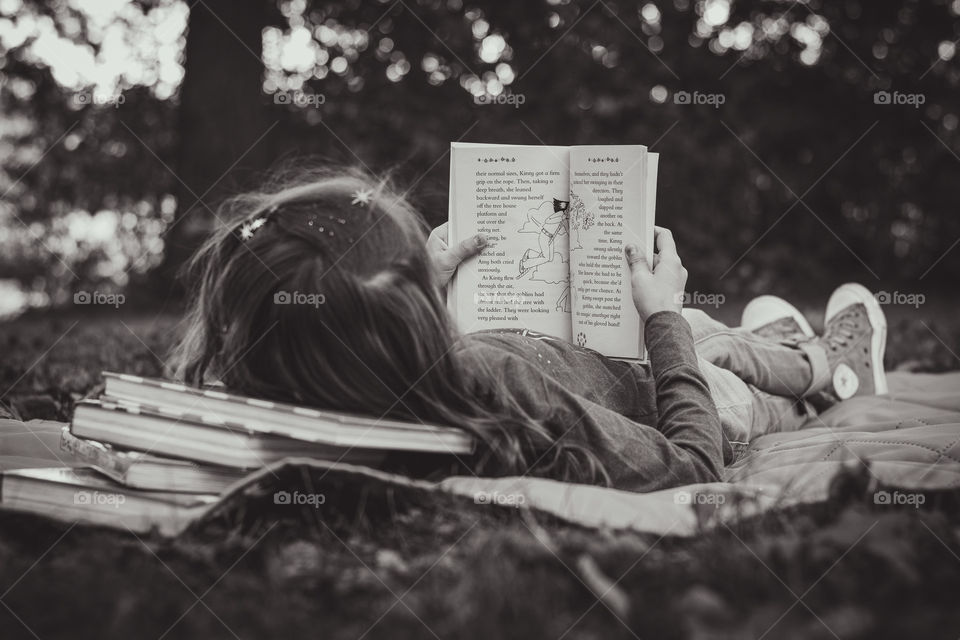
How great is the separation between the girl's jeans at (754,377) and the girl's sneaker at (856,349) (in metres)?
0.08

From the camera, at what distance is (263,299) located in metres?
1.61

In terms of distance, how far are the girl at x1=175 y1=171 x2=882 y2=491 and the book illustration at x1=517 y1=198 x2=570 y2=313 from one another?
0.17m

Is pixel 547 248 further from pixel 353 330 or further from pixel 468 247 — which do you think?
pixel 353 330

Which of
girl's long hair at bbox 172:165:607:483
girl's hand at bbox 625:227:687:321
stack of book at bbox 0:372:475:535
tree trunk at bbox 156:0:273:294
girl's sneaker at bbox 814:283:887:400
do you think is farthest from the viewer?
tree trunk at bbox 156:0:273:294

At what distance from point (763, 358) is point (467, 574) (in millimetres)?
1620

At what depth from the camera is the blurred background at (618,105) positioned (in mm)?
5617

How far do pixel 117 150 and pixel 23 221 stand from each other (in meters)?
1.02

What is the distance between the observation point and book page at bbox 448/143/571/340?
79.5 inches

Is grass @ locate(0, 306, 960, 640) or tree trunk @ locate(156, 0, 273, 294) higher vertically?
tree trunk @ locate(156, 0, 273, 294)

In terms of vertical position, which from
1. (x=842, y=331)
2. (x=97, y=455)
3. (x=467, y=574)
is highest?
(x=842, y=331)

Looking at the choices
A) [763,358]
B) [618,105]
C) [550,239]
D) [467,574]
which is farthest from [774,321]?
[618,105]

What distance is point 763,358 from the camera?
2.60 meters

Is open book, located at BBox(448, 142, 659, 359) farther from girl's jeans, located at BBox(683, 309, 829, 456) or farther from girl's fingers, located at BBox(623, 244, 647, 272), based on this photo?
girl's jeans, located at BBox(683, 309, 829, 456)

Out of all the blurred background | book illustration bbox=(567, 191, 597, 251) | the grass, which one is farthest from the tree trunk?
the grass
